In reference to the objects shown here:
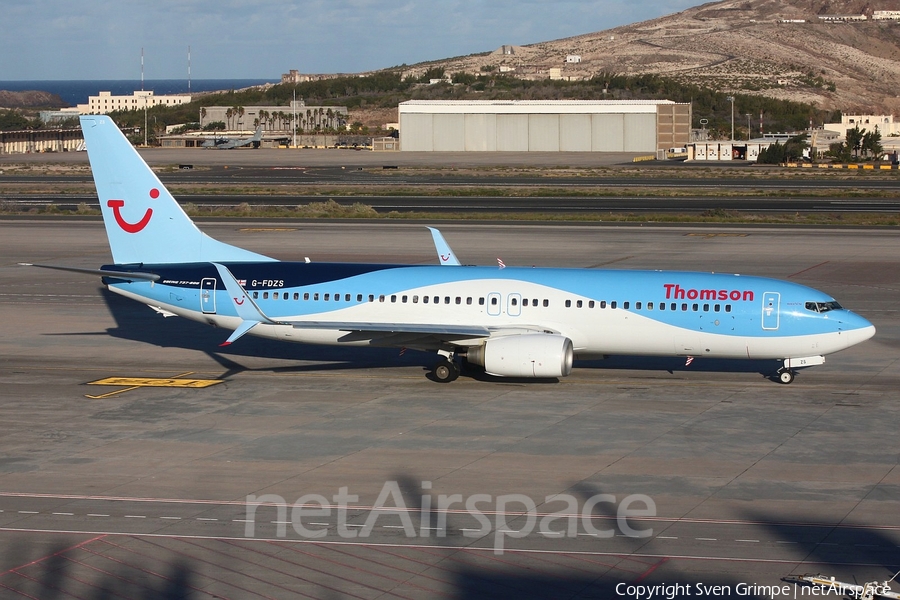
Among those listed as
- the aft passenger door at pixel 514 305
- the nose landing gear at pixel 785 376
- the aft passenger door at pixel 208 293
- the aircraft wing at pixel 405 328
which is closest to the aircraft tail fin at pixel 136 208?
the aft passenger door at pixel 208 293

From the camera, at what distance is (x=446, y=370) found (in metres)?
35.9

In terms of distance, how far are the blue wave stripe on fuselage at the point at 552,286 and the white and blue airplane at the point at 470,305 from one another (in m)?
0.05

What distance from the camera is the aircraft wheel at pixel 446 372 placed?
35875 mm

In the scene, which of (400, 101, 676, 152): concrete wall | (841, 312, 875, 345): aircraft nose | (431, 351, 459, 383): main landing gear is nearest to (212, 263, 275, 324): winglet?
(431, 351, 459, 383): main landing gear

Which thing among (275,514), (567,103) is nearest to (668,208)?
(275,514)

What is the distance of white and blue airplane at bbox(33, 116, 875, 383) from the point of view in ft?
112

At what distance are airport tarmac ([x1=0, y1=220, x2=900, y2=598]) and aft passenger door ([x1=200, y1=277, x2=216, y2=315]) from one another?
2.62 m

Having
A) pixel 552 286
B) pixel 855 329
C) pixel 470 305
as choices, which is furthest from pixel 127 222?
pixel 855 329

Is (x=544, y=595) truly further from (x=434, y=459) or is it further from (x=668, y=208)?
(x=668, y=208)

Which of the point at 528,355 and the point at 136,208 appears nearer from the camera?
the point at 528,355

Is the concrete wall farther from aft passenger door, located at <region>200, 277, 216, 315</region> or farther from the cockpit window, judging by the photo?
aft passenger door, located at <region>200, 277, 216, 315</region>

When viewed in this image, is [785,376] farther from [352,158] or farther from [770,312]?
[352,158]

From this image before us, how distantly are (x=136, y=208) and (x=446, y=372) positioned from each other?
13.1 meters

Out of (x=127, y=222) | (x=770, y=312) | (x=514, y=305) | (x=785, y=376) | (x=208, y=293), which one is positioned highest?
(x=127, y=222)
